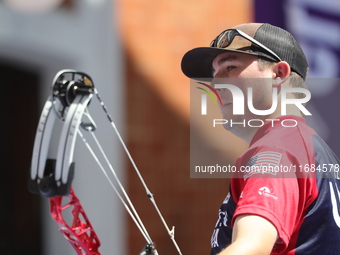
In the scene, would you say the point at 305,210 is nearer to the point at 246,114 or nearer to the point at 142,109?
the point at 246,114

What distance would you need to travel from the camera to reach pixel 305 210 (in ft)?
5.18

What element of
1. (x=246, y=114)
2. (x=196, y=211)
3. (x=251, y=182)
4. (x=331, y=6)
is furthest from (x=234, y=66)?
(x=196, y=211)

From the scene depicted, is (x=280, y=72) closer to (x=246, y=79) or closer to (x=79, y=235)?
(x=246, y=79)

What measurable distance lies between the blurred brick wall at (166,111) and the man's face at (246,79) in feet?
10.6

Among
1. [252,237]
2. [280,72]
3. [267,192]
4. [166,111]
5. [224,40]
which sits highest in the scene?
[166,111]

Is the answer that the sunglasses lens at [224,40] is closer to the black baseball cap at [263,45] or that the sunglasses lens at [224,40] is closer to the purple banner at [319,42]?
the black baseball cap at [263,45]

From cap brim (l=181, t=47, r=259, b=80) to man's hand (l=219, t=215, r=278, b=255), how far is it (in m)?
0.58

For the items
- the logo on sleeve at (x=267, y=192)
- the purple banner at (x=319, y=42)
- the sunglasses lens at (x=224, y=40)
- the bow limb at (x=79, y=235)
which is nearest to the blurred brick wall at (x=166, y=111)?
the purple banner at (x=319, y=42)

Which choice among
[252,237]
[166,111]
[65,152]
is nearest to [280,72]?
[252,237]

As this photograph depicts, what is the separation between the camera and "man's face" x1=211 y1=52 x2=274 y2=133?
180 centimetres

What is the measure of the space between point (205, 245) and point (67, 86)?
3520 millimetres

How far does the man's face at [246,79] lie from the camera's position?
1.80 m

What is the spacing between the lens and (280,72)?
1809 mm

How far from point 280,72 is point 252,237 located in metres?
0.57
